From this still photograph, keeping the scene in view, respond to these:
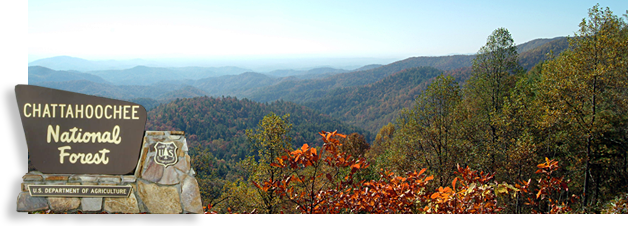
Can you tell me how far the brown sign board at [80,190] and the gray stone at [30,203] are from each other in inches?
3.3

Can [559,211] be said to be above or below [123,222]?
above

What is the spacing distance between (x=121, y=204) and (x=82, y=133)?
1.05 meters

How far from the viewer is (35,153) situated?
3.80 meters

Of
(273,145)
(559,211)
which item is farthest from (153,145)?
(559,211)

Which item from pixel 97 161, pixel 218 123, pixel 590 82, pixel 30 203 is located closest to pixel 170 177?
pixel 97 161

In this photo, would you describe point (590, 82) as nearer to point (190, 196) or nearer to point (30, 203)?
point (190, 196)

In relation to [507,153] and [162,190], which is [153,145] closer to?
[162,190]

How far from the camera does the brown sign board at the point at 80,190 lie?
3.80 m

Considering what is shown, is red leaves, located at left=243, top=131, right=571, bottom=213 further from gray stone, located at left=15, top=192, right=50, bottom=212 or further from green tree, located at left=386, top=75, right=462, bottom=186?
green tree, located at left=386, top=75, right=462, bottom=186

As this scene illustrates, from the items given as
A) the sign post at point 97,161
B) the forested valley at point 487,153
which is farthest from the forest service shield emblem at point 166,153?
the forested valley at point 487,153

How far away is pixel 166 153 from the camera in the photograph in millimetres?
3846

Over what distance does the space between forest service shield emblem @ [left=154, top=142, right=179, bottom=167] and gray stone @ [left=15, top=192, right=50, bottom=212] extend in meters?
1.56

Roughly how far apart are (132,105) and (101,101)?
0.40 m

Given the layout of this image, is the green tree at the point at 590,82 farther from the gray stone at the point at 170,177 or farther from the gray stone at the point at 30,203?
the gray stone at the point at 30,203
